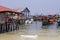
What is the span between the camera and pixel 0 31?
2230cm

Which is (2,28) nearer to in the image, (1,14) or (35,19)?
(1,14)

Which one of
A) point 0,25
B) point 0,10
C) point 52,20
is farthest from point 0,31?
point 52,20

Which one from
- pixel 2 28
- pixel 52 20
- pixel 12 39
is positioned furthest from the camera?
pixel 52 20

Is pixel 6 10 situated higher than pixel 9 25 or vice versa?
pixel 6 10

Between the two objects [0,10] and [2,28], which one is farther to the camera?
[2,28]

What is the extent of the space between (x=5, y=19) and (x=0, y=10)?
5.51 feet

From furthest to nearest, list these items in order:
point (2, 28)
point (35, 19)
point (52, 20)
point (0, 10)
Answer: point (35, 19), point (52, 20), point (2, 28), point (0, 10)

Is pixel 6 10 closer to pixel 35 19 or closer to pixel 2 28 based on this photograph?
pixel 2 28

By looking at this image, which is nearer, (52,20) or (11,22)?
(11,22)

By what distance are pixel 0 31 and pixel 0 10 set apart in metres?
2.23

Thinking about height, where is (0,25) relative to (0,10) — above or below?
below

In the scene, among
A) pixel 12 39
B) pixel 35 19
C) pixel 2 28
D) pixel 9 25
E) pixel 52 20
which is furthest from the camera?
pixel 35 19

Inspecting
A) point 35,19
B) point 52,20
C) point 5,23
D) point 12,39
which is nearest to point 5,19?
point 5,23

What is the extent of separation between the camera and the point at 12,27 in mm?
25797
